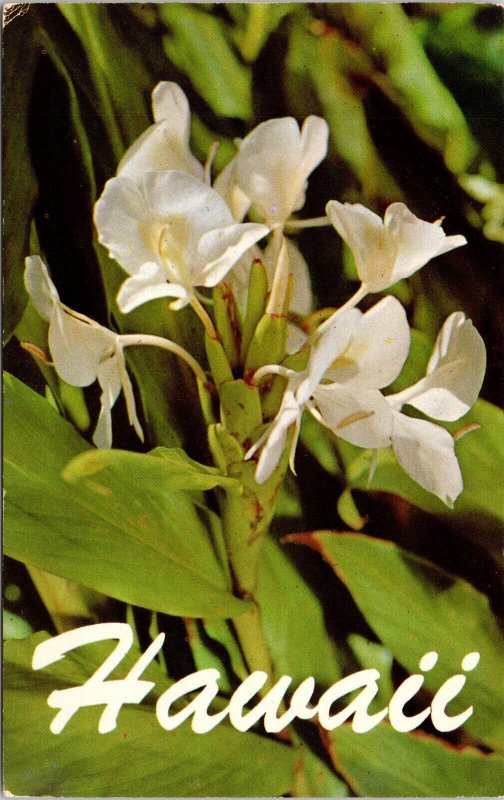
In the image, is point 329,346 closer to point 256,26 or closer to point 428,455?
point 428,455

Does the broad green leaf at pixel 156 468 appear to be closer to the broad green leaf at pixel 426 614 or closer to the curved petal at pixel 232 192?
the broad green leaf at pixel 426 614

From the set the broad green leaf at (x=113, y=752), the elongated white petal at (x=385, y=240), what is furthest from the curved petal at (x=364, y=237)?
the broad green leaf at (x=113, y=752)

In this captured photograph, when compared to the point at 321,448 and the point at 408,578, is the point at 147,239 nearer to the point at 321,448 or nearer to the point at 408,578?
the point at 321,448

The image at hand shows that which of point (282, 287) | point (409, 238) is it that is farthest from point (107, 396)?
point (409, 238)

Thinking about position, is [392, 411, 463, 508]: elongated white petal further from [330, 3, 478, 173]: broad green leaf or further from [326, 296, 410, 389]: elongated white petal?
[330, 3, 478, 173]: broad green leaf

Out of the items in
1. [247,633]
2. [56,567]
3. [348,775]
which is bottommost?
[348,775]

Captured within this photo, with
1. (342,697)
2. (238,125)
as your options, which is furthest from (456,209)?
(342,697)

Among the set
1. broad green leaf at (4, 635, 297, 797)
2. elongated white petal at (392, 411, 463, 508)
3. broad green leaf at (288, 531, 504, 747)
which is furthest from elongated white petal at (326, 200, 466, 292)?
broad green leaf at (4, 635, 297, 797)
